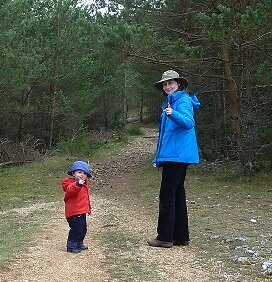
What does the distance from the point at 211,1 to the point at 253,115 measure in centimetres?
305

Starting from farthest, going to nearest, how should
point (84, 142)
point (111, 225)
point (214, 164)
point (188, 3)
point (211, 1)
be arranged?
point (84, 142)
point (214, 164)
point (188, 3)
point (211, 1)
point (111, 225)

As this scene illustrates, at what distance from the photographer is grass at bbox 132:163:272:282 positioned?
17.7 ft

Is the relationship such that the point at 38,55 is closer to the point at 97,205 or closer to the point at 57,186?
the point at 57,186

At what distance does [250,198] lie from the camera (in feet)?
33.9

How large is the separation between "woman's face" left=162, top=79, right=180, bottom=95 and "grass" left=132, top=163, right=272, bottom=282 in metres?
1.95

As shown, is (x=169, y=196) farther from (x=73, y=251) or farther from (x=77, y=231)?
(x=73, y=251)

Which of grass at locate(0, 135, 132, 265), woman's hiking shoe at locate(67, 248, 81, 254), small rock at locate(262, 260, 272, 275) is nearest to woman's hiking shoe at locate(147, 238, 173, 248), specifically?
woman's hiking shoe at locate(67, 248, 81, 254)

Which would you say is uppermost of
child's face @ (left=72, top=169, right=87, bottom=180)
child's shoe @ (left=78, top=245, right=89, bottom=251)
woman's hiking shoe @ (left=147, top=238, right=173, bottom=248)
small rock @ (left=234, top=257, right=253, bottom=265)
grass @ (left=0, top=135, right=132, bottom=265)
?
child's face @ (left=72, top=169, right=87, bottom=180)

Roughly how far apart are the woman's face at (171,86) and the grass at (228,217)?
1951 millimetres

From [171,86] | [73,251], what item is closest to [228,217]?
[171,86]

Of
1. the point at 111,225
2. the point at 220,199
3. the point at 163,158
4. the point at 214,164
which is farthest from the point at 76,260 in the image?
the point at 214,164

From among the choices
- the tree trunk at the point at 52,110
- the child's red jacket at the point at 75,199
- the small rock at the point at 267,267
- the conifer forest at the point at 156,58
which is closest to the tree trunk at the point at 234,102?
the conifer forest at the point at 156,58

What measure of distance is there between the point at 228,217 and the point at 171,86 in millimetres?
3013

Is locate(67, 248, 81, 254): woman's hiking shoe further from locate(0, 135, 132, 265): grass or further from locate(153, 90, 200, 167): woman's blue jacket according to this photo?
locate(153, 90, 200, 167): woman's blue jacket
